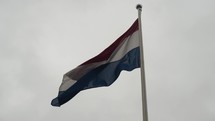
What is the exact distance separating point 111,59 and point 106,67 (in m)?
0.42

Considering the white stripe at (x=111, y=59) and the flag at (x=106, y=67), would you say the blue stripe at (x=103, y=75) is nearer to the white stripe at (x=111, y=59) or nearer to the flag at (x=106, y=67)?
the flag at (x=106, y=67)

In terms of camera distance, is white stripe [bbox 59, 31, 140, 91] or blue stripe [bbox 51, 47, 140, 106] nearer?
blue stripe [bbox 51, 47, 140, 106]

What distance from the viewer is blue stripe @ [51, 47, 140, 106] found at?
1447 cm

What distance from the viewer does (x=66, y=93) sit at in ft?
50.0

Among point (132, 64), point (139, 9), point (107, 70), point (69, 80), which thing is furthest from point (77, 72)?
point (139, 9)

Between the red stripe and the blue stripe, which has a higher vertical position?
the red stripe

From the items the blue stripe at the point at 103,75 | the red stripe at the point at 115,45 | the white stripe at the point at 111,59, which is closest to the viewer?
the blue stripe at the point at 103,75

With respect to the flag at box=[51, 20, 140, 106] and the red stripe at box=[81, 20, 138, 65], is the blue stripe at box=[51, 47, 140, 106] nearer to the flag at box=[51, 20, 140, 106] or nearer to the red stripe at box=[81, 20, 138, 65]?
the flag at box=[51, 20, 140, 106]

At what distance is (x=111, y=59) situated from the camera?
49.6 feet

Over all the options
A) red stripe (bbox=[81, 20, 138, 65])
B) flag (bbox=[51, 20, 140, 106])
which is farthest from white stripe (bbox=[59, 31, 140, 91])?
red stripe (bbox=[81, 20, 138, 65])

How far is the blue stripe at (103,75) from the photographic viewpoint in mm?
14471

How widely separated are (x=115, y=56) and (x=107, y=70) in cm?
71

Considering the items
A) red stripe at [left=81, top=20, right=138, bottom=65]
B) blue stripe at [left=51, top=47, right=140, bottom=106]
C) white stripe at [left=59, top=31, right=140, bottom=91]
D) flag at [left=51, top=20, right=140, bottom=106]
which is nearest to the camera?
blue stripe at [left=51, top=47, right=140, bottom=106]

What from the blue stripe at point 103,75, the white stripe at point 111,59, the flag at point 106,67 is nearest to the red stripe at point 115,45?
the flag at point 106,67
